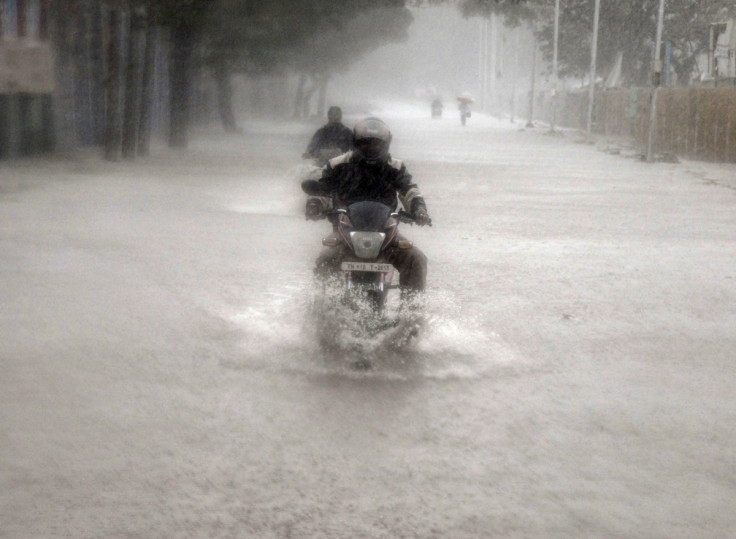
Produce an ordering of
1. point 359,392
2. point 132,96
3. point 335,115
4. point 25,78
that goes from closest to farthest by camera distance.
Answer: point 359,392
point 335,115
point 25,78
point 132,96

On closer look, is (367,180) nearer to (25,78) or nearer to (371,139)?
(371,139)

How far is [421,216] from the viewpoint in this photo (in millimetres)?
7430

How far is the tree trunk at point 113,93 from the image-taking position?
26297 mm

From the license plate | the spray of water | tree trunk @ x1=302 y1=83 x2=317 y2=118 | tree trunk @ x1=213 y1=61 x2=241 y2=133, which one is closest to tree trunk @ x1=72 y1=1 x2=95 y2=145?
tree trunk @ x1=213 y1=61 x2=241 y2=133

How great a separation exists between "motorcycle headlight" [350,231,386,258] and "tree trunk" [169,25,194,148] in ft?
81.4

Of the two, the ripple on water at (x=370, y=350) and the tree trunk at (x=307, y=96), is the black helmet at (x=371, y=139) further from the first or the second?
the tree trunk at (x=307, y=96)

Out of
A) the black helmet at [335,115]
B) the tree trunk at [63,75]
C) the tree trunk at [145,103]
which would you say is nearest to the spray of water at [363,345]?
the black helmet at [335,115]

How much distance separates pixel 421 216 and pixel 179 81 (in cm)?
2614

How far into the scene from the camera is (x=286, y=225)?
50.6 ft

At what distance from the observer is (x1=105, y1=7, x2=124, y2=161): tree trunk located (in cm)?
2630

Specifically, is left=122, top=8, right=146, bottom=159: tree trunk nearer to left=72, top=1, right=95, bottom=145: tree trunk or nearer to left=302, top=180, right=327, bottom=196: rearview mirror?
left=72, top=1, right=95, bottom=145: tree trunk

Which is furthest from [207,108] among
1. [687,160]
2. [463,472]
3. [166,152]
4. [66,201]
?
[463,472]

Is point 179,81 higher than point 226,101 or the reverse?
higher

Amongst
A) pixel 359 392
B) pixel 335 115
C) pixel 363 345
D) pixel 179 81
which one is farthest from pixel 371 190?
pixel 179 81
